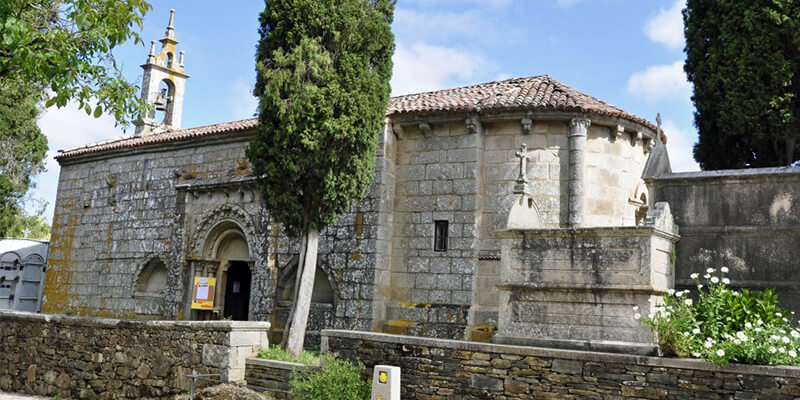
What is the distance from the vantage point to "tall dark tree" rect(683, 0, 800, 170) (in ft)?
43.7

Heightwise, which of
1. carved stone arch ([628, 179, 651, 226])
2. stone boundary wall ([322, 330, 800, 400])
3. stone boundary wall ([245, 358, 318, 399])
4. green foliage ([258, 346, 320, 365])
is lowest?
stone boundary wall ([245, 358, 318, 399])

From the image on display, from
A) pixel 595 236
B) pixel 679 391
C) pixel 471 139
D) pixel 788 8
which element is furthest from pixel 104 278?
pixel 788 8

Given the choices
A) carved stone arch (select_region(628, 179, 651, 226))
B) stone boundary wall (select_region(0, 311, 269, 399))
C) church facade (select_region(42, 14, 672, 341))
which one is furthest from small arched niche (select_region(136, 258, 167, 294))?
carved stone arch (select_region(628, 179, 651, 226))

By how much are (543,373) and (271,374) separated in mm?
3972

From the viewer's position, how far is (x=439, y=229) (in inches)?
536

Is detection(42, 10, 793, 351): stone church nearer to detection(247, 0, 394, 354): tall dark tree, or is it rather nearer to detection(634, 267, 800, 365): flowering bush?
detection(634, 267, 800, 365): flowering bush

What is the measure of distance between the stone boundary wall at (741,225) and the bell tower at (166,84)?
1878 centimetres

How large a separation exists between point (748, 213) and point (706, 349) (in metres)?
3.15

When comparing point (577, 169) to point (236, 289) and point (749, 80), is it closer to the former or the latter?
point (749, 80)

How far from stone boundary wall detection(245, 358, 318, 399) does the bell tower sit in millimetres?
15774

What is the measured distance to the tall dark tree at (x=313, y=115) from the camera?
11195mm

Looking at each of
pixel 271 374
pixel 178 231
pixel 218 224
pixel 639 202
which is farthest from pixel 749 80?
pixel 178 231

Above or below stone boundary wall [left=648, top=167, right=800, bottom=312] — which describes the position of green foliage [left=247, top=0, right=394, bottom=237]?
above

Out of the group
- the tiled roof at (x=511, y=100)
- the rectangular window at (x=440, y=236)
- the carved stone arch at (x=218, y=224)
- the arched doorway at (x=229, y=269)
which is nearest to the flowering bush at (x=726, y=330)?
the tiled roof at (x=511, y=100)
